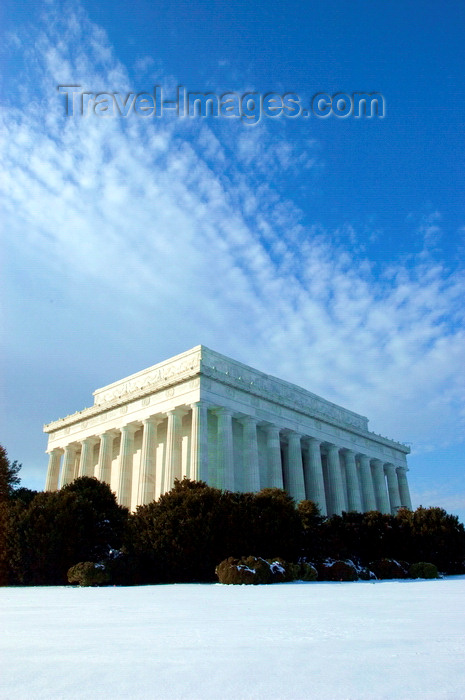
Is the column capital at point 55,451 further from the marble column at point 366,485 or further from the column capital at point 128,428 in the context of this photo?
the marble column at point 366,485

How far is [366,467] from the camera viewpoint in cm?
6912

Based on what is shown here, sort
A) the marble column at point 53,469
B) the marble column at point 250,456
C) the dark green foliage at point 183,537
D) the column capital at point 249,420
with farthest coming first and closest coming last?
the marble column at point 53,469, the column capital at point 249,420, the marble column at point 250,456, the dark green foliage at point 183,537

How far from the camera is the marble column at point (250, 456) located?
5012 cm

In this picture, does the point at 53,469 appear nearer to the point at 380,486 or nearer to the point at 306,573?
the point at 380,486

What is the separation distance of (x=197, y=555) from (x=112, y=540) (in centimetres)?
Result: 568

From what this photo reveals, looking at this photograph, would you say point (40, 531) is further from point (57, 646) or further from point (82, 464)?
point (82, 464)

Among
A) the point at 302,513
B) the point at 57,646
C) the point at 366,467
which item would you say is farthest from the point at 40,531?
the point at 366,467

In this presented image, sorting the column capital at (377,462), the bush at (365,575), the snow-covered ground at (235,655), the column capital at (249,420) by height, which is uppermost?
the column capital at (249,420)

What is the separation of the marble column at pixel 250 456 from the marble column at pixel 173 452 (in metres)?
6.86

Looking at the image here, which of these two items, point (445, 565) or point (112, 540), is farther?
point (445, 565)

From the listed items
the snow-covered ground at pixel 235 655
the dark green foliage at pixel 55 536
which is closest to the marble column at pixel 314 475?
the dark green foliage at pixel 55 536

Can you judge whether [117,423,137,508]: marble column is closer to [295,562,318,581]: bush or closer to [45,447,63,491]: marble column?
[45,447,63,491]: marble column

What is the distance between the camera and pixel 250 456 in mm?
51688

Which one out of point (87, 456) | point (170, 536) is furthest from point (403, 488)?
point (170, 536)
